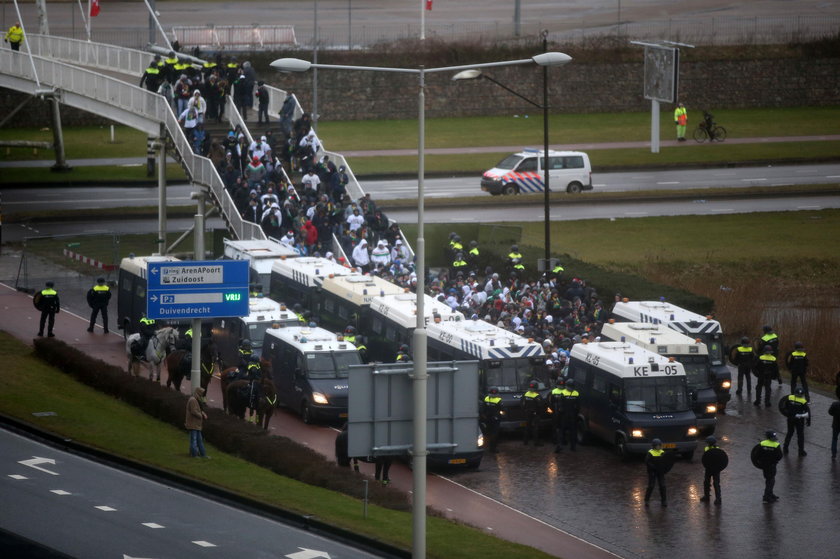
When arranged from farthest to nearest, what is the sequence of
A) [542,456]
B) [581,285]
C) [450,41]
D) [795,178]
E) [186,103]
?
[450,41], [795,178], [186,103], [581,285], [542,456]

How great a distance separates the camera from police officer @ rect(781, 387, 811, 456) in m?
29.6

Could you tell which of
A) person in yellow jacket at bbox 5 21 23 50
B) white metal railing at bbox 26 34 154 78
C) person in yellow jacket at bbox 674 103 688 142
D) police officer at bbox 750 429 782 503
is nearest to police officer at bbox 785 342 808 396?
police officer at bbox 750 429 782 503

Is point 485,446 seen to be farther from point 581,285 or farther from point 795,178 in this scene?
point 795,178

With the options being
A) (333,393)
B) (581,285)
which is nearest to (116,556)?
(333,393)

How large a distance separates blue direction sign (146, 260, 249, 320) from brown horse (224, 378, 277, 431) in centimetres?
183

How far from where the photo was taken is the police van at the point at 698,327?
33.6 metres

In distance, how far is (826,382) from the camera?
3662 cm

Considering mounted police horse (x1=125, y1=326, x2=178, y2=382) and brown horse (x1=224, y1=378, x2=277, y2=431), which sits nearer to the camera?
brown horse (x1=224, y1=378, x2=277, y2=431)

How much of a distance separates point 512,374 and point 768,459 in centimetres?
641

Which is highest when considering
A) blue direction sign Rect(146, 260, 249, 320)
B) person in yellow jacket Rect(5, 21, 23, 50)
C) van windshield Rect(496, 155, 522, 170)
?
person in yellow jacket Rect(5, 21, 23, 50)

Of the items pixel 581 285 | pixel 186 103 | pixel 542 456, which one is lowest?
pixel 542 456

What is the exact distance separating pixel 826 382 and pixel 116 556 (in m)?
21.7

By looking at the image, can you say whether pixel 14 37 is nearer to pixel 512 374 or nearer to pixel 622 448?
pixel 512 374

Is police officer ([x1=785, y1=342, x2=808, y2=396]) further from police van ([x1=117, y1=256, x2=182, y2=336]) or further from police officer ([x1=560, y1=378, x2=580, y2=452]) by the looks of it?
police van ([x1=117, y1=256, x2=182, y2=336])
